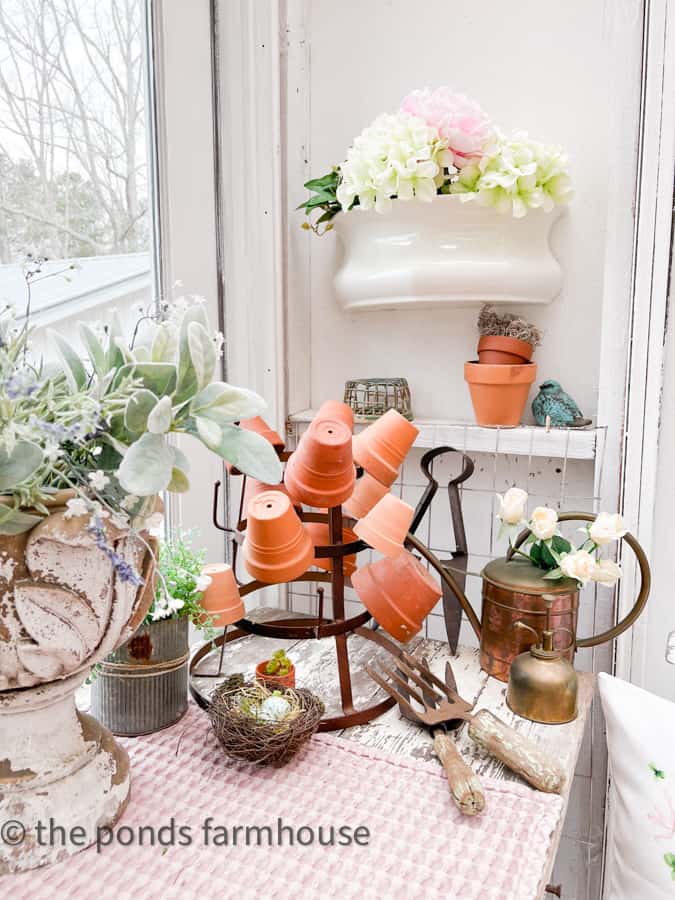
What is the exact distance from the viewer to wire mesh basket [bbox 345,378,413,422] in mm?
1156

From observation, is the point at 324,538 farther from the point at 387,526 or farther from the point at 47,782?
the point at 47,782

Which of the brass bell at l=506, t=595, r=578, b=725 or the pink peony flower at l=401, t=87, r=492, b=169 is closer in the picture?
the brass bell at l=506, t=595, r=578, b=725

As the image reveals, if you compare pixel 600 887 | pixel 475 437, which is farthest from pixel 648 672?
pixel 475 437

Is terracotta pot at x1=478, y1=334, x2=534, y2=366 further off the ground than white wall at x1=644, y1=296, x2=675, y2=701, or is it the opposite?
terracotta pot at x1=478, y1=334, x2=534, y2=366

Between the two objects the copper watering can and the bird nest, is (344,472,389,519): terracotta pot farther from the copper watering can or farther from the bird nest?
the bird nest

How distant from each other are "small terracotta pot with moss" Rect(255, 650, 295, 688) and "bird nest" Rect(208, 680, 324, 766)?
56 mm

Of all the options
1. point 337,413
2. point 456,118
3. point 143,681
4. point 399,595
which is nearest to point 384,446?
point 337,413

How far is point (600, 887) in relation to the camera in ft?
3.64

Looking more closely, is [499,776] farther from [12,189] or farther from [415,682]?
[12,189]

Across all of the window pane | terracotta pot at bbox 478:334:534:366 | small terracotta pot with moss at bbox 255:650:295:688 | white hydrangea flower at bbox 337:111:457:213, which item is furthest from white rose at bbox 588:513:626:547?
the window pane

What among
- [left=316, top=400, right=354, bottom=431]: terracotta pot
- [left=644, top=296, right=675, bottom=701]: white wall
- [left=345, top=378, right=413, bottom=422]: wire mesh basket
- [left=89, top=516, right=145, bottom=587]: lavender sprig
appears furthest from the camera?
[left=345, top=378, right=413, bottom=422]: wire mesh basket

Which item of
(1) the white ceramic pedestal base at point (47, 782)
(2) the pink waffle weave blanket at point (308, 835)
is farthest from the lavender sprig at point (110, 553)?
(2) the pink waffle weave blanket at point (308, 835)

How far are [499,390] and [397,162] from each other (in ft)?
1.24

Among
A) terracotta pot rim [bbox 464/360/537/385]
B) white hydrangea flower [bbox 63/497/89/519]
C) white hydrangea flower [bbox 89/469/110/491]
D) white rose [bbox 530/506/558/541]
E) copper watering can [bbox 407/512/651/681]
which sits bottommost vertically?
copper watering can [bbox 407/512/651/681]
